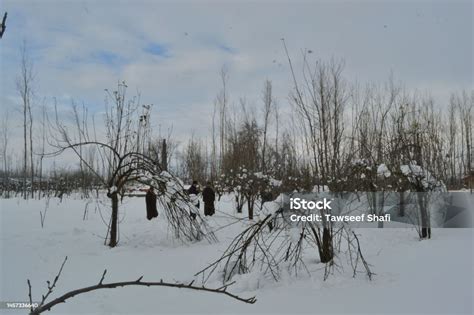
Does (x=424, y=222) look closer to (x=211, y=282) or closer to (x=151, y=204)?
(x=211, y=282)

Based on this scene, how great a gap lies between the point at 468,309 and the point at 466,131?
72.6ft

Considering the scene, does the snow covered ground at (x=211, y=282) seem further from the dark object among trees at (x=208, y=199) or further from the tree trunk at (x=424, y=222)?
the dark object among trees at (x=208, y=199)

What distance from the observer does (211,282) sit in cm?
515

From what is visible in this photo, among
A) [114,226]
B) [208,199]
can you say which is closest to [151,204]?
[208,199]

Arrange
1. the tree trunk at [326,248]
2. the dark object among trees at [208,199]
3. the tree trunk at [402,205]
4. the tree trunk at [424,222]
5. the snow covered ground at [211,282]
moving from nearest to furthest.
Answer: the snow covered ground at [211,282] < the tree trunk at [326,248] < the tree trunk at [424,222] < the tree trunk at [402,205] < the dark object among trees at [208,199]

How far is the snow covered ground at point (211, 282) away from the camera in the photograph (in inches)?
160

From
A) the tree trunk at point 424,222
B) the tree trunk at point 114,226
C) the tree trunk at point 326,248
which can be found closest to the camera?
the tree trunk at point 326,248

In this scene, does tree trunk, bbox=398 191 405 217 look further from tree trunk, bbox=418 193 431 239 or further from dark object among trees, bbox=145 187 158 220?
dark object among trees, bbox=145 187 158 220

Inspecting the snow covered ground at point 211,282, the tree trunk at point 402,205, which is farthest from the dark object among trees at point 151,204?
the tree trunk at point 402,205

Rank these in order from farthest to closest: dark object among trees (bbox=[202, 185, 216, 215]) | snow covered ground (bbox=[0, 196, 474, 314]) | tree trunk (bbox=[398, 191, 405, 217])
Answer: dark object among trees (bbox=[202, 185, 216, 215]) → tree trunk (bbox=[398, 191, 405, 217]) → snow covered ground (bbox=[0, 196, 474, 314])

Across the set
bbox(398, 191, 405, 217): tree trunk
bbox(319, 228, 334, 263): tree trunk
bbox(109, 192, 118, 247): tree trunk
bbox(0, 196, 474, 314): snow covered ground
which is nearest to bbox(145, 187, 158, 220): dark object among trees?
bbox(0, 196, 474, 314): snow covered ground

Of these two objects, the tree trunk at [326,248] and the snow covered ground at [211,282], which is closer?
the snow covered ground at [211,282]

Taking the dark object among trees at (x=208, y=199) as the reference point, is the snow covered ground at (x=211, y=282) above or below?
below

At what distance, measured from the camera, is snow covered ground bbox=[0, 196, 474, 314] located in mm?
4074
